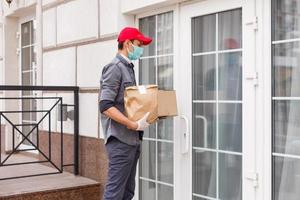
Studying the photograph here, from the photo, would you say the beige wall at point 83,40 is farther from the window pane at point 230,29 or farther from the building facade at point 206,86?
the window pane at point 230,29

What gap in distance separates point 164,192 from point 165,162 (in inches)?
11.0

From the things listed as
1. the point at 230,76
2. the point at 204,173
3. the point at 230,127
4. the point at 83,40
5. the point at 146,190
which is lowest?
the point at 146,190

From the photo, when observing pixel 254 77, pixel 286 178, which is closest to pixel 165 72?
pixel 254 77

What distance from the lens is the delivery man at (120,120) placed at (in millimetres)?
3441

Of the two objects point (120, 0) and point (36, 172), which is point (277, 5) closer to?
point (120, 0)

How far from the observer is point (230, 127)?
11.8 feet

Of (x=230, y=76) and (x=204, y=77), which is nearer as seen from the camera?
(x=230, y=76)

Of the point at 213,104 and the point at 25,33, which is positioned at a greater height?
the point at 25,33

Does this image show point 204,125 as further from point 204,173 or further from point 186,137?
point 204,173

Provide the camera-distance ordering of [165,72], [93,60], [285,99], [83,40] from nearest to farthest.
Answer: [285,99] < [165,72] < [93,60] < [83,40]

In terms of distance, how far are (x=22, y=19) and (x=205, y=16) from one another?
13.2ft

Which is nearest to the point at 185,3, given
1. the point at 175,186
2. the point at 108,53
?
the point at 108,53

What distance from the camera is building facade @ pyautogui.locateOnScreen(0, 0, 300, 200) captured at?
3234 mm

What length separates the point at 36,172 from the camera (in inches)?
210
